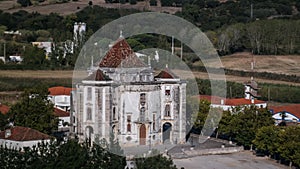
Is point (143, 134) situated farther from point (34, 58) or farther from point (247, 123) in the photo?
point (34, 58)

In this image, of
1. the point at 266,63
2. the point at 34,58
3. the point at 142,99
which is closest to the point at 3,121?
the point at 142,99

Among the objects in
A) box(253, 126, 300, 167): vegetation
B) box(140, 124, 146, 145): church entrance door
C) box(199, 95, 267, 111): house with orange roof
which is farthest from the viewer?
box(199, 95, 267, 111): house with orange roof

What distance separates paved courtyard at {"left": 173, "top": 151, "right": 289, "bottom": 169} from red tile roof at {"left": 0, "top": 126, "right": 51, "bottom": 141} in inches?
336

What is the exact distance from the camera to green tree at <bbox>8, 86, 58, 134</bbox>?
177 feet

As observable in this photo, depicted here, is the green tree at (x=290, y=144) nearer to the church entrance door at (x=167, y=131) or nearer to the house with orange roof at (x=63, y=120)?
the church entrance door at (x=167, y=131)

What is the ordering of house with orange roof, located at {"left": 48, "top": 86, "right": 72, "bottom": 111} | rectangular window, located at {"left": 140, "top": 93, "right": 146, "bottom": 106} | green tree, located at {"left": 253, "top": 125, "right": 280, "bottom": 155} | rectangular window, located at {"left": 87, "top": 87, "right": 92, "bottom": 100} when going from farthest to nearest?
1. house with orange roof, located at {"left": 48, "top": 86, "right": 72, "bottom": 111}
2. rectangular window, located at {"left": 140, "top": 93, "right": 146, "bottom": 106}
3. rectangular window, located at {"left": 87, "top": 87, "right": 92, "bottom": 100}
4. green tree, located at {"left": 253, "top": 125, "right": 280, "bottom": 155}

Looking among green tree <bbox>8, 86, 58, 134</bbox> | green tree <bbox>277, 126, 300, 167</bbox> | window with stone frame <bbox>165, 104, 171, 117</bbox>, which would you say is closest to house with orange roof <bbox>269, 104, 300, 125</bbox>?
window with stone frame <bbox>165, 104, 171, 117</bbox>

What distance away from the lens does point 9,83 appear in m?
86.0

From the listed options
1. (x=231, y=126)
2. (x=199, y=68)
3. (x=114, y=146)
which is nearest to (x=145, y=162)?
(x=114, y=146)

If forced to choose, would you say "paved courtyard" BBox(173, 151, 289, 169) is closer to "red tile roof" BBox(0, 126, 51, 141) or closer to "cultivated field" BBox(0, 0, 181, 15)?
"red tile roof" BBox(0, 126, 51, 141)

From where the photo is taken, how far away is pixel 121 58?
55500 mm

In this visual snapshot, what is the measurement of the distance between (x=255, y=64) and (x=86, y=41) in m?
21.6

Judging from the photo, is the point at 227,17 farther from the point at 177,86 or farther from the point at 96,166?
the point at 96,166

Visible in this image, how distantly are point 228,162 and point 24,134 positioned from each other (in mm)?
12969
